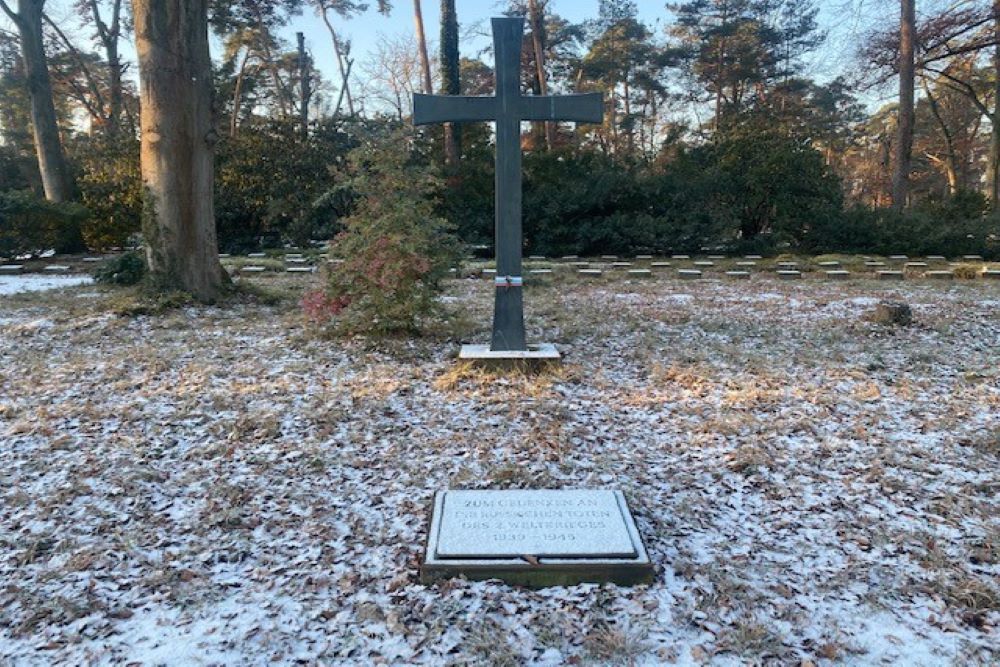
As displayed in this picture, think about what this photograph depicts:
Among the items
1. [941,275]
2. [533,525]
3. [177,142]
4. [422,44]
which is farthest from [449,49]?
[533,525]

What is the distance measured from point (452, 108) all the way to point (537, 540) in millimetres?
3308

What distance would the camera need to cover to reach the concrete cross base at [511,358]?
4.59m

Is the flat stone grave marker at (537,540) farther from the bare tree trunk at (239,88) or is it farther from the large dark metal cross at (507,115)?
the bare tree trunk at (239,88)

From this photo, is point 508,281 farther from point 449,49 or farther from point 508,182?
point 449,49

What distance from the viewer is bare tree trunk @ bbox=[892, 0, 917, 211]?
15203 millimetres

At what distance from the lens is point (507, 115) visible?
4.54 meters

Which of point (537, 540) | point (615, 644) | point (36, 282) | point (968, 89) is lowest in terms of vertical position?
point (615, 644)

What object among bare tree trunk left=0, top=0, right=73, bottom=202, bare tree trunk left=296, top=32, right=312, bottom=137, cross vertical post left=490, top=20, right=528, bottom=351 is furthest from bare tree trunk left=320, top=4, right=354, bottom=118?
cross vertical post left=490, top=20, right=528, bottom=351

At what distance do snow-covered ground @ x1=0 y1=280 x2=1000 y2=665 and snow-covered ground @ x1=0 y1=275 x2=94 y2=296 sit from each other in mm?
3872

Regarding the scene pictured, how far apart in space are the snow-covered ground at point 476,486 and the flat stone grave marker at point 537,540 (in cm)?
7

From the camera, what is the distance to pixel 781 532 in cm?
259

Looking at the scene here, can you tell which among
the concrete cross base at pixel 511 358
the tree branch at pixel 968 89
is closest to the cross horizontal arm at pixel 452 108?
the concrete cross base at pixel 511 358

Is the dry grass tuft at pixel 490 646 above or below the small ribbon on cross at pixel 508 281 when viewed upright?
below

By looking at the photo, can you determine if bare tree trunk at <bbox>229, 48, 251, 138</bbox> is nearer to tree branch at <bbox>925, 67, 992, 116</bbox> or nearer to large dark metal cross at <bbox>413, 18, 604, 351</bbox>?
large dark metal cross at <bbox>413, 18, 604, 351</bbox>
